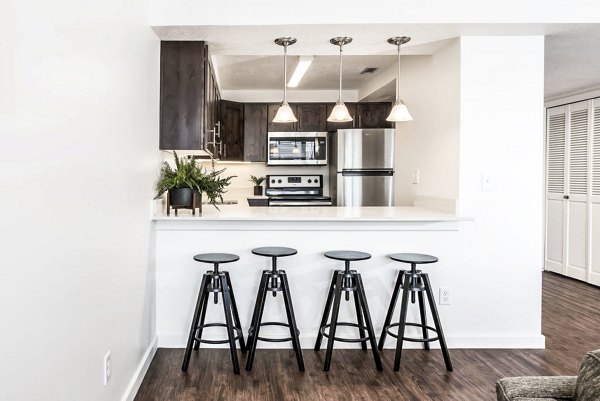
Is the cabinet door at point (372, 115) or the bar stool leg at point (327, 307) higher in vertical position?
the cabinet door at point (372, 115)

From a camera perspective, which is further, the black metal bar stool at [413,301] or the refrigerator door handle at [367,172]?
the refrigerator door handle at [367,172]

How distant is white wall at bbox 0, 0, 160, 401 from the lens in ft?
3.70

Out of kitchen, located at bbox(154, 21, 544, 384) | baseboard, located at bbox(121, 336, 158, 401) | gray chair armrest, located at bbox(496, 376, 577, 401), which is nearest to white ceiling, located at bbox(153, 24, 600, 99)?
kitchen, located at bbox(154, 21, 544, 384)

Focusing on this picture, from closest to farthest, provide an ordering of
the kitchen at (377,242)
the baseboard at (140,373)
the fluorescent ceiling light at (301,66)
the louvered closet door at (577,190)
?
the baseboard at (140,373) → the kitchen at (377,242) → the fluorescent ceiling light at (301,66) → the louvered closet door at (577,190)

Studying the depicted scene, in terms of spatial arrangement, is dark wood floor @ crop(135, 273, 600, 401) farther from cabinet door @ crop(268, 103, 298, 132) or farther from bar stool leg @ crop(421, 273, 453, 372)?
cabinet door @ crop(268, 103, 298, 132)

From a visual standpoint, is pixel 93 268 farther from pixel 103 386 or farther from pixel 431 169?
pixel 431 169

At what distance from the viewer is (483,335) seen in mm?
3100

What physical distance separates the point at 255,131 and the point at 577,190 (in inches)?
150

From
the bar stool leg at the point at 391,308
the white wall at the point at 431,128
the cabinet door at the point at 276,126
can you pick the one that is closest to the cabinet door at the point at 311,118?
the cabinet door at the point at 276,126

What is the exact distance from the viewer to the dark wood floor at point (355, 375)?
2395mm

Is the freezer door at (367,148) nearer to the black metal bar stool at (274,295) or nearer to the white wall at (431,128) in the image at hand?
the white wall at (431,128)

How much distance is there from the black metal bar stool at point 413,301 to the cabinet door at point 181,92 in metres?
1.58

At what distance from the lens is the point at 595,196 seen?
15.9 feet

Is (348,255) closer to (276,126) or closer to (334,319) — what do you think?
(334,319)
